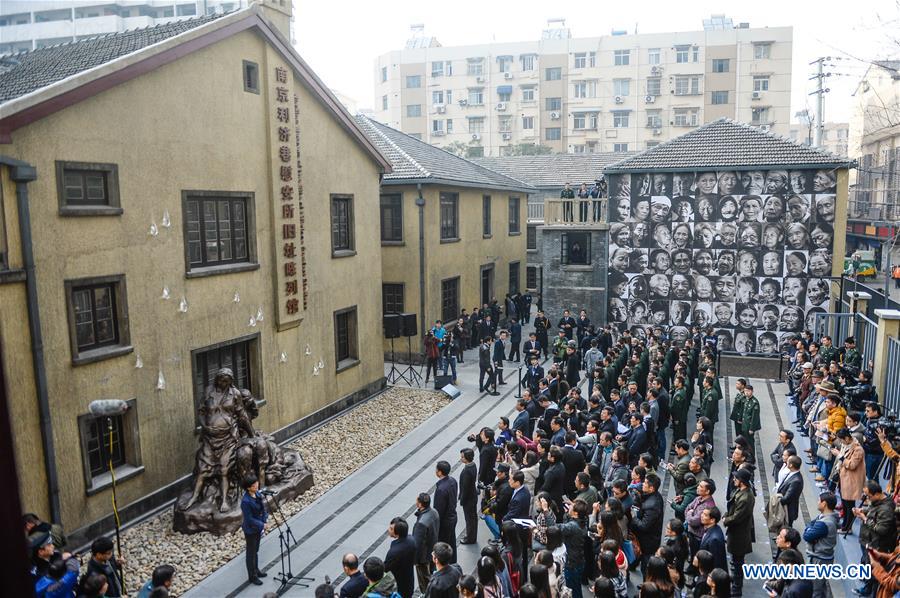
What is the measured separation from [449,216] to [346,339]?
909cm

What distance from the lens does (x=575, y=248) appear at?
90.3 ft

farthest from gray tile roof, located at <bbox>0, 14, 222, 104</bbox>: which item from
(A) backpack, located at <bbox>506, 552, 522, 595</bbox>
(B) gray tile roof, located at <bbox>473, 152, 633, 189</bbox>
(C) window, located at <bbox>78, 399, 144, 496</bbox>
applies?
(B) gray tile roof, located at <bbox>473, 152, 633, 189</bbox>

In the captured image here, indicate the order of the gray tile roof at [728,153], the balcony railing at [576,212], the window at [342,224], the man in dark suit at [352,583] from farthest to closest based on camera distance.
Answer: the balcony railing at [576,212], the gray tile roof at [728,153], the window at [342,224], the man in dark suit at [352,583]

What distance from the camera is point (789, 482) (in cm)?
1077

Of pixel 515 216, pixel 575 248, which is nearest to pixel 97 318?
pixel 575 248

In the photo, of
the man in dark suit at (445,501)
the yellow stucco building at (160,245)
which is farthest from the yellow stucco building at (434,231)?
the man in dark suit at (445,501)

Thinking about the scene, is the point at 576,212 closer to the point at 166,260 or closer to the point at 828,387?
the point at 828,387

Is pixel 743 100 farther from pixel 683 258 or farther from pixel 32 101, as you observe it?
pixel 32 101

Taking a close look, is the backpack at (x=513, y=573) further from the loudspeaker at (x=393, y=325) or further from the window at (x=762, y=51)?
the window at (x=762, y=51)

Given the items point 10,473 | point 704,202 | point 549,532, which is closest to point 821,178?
point 704,202

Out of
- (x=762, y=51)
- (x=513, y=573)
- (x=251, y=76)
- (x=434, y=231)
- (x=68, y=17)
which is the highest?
(x=68, y=17)

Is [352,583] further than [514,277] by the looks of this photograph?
No

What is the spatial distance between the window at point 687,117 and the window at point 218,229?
5231 centimetres

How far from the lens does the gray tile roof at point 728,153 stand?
941 inches
